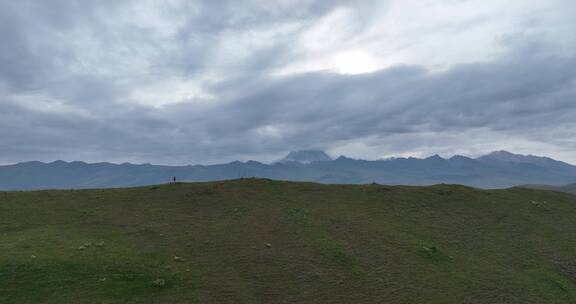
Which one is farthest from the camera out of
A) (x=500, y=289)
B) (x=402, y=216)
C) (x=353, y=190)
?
(x=353, y=190)

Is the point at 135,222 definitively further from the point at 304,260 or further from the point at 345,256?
the point at 345,256

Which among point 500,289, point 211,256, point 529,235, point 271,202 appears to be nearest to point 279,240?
point 211,256

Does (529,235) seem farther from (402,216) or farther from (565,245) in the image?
(402,216)

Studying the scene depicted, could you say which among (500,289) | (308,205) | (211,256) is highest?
(308,205)

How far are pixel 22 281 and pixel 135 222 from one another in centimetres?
1362

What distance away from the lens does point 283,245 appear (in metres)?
35.8

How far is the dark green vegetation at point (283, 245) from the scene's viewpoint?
28.3 meters

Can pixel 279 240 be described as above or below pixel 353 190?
below

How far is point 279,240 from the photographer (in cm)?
3672

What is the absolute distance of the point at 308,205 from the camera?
4650 centimetres

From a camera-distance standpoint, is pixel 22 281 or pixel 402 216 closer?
pixel 22 281

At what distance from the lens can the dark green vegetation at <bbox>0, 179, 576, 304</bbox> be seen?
92.8 feet

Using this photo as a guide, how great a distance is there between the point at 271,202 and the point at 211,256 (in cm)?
1456

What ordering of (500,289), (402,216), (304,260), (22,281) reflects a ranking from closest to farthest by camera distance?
1. (22,281)
2. (500,289)
3. (304,260)
4. (402,216)
